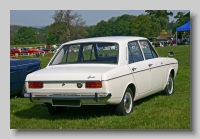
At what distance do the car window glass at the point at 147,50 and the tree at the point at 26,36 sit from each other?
227cm

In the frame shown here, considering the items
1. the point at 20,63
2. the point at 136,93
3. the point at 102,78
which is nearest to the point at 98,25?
the point at 20,63

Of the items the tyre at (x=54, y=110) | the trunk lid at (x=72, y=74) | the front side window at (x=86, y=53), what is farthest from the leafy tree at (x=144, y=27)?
the trunk lid at (x=72, y=74)

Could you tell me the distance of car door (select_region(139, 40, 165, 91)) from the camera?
775 centimetres

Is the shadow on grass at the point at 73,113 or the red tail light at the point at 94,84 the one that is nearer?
the red tail light at the point at 94,84

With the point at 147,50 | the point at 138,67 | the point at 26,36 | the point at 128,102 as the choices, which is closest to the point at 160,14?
the point at 147,50

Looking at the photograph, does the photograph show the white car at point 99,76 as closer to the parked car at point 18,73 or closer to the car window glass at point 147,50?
the car window glass at point 147,50

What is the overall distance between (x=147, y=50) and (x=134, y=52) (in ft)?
2.59

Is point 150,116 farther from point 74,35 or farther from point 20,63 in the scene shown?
point 74,35

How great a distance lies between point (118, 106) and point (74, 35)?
1150 centimetres

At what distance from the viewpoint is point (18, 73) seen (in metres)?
8.80

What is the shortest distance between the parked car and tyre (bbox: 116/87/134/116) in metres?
2.96

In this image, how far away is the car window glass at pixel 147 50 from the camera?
25.9 ft

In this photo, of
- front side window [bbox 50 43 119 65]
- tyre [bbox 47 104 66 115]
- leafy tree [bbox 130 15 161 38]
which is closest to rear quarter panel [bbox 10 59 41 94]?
front side window [bbox 50 43 119 65]

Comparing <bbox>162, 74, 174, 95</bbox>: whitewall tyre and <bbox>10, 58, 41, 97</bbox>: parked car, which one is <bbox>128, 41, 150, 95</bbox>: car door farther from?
<bbox>10, 58, 41, 97</bbox>: parked car
